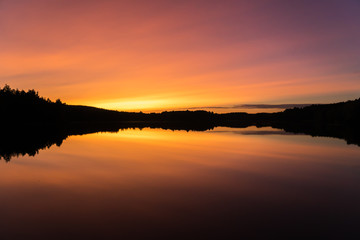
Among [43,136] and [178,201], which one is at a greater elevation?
[43,136]

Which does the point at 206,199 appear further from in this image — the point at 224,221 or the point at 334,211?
the point at 334,211

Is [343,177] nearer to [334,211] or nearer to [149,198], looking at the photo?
[334,211]

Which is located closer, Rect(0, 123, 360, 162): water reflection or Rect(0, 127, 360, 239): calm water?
Rect(0, 127, 360, 239): calm water

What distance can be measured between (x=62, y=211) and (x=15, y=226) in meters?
1.80

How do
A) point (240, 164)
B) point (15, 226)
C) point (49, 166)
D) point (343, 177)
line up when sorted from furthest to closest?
point (240, 164) → point (49, 166) → point (343, 177) → point (15, 226)

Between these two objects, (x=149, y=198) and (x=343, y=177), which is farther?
(x=343, y=177)

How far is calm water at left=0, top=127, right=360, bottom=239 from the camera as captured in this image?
9.43 m

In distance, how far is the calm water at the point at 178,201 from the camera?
9.43 metres

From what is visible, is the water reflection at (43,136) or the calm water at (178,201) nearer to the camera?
the calm water at (178,201)

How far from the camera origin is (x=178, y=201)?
12594 mm

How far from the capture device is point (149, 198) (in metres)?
13.1

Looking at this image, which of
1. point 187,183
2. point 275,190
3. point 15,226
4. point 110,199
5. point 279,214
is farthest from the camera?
point 187,183

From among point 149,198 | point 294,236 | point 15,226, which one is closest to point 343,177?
point 294,236

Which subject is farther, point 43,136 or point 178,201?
point 43,136
